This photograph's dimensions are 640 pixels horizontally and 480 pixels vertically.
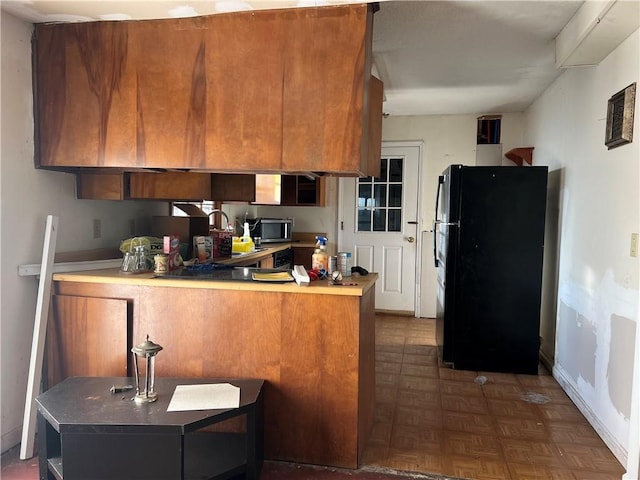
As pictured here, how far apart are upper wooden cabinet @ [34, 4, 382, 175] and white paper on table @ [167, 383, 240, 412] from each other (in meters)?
1.00

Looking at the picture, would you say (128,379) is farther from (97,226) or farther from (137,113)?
(137,113)

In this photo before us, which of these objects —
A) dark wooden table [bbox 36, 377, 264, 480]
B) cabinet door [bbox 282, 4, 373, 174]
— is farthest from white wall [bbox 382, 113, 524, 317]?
dark wooden table [bbox 36, 377, 264, 480]

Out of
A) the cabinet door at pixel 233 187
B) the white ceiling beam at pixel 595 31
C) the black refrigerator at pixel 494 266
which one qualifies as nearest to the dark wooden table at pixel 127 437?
the cabinet door at pixel 233 187

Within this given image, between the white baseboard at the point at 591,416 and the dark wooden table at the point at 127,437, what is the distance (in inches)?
68.3

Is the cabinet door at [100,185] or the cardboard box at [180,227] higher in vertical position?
the cabinet door at [100,185]

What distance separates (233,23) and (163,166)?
737mm

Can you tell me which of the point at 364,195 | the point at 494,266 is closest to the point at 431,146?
the point at 364,195

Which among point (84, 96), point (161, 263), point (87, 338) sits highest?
point (84, 96)

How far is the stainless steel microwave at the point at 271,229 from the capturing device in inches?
180

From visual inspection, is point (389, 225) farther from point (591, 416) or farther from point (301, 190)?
point (591, 416)

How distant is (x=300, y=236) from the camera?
17.0 feet

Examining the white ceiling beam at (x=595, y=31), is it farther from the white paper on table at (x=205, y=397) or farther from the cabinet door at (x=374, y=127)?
the white paper on table at (x=205, y=397)

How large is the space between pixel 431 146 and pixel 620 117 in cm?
263

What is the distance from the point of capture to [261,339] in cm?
211
